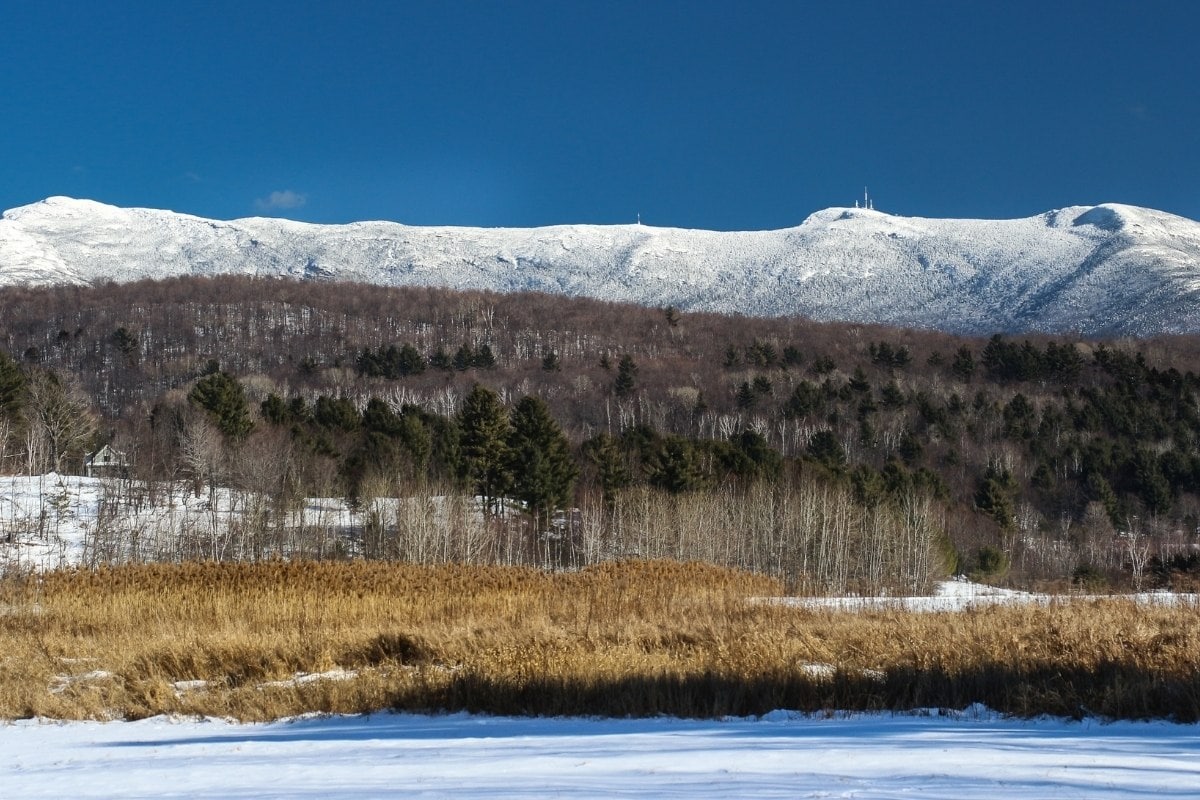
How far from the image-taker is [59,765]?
612cm

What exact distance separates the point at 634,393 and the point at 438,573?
94.4 meters

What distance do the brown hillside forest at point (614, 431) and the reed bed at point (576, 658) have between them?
13.6 metres

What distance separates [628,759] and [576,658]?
3.66m

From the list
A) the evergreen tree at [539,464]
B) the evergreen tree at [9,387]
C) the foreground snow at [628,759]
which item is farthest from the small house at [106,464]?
the foreground snow at [628,759]

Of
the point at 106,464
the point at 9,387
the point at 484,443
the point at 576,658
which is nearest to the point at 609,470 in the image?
the point at 484,443

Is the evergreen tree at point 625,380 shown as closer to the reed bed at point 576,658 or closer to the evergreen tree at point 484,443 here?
the evergreen tree at point 484,443

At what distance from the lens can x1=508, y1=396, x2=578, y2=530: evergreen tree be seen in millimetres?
52469

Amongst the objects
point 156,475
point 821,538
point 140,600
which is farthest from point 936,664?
point 156,475

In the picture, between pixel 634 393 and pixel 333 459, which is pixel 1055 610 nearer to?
pixel 333 459

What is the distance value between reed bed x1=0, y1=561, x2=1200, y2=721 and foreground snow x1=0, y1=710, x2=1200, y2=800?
552 mm

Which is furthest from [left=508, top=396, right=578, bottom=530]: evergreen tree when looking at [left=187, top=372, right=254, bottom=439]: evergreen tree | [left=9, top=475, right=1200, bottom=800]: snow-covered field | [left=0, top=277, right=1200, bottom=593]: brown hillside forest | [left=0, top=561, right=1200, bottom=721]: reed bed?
[left=9, top=475, right=1200, bottom=800]: snow-covered field

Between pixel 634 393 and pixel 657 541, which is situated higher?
pixel 634 393

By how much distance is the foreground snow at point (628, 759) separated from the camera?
14.7 ft

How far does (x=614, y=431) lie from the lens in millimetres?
100375
